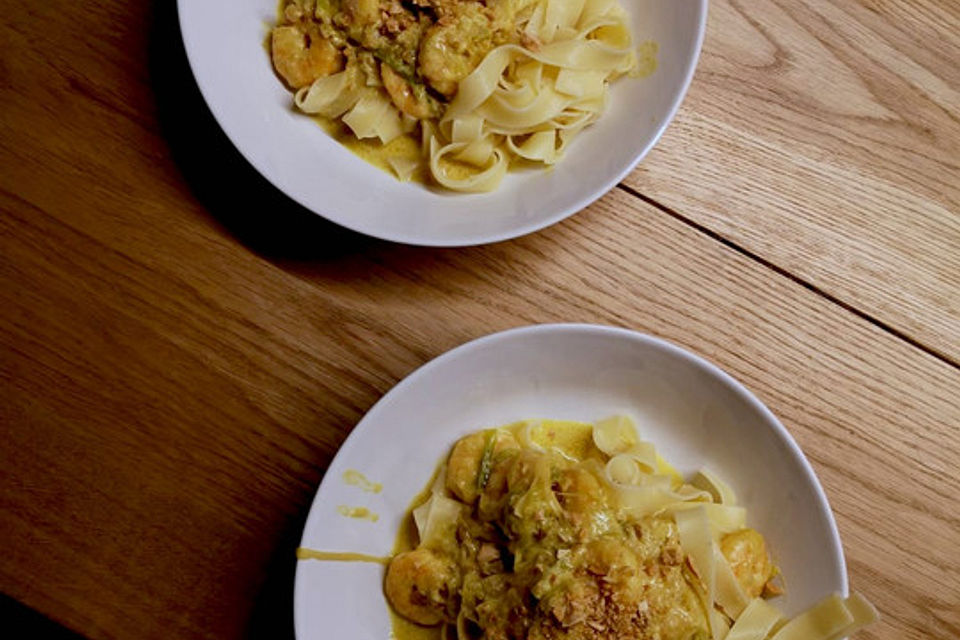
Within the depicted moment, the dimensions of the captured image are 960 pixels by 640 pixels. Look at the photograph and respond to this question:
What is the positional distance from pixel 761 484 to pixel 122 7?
6.81 feet

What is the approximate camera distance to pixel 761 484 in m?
2.62

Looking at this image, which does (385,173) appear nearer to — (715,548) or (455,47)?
(455,47)

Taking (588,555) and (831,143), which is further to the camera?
(831,143)

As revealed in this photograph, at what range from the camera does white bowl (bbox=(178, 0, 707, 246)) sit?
8.66ft

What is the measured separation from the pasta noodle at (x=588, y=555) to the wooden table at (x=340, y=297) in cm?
32

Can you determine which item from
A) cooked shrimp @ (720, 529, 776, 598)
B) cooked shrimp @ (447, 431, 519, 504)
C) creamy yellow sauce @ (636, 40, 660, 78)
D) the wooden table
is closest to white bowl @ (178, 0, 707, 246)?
creamy yellow sauce @ (636, 40, 660, 78)

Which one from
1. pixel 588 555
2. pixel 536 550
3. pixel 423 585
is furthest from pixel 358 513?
pixel 588 555

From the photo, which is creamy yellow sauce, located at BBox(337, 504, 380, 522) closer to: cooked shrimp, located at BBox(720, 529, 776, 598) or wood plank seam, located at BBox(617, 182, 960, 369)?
cooked shrimp, located at BBox(720, 529, 776, 598)

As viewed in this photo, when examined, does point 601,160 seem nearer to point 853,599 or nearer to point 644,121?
point 644,121

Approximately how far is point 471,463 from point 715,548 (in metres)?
0.60

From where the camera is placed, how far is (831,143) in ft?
9.44

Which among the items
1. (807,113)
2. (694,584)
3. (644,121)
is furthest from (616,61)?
(694,584)

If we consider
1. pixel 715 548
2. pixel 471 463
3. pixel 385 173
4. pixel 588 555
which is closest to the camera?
pixel 588 555

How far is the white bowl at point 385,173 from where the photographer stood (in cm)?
264
